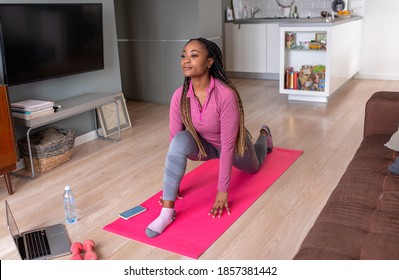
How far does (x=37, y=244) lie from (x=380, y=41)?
5501 mm

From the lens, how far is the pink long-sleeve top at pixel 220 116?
7.55 feet

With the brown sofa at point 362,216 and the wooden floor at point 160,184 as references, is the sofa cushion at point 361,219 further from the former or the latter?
the wooden floor at point 160,184

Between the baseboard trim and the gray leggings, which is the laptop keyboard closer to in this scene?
the gray leggings

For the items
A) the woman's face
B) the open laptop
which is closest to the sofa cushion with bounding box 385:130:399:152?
the woman's face

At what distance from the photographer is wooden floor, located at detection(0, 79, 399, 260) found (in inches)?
84.7

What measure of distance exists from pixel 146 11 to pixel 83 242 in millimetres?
3496

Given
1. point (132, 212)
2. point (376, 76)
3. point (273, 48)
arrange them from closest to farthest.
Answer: point (132, 212)
point (376, 76)
point (273, 48)

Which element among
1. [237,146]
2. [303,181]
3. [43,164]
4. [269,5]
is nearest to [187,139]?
[237,146]

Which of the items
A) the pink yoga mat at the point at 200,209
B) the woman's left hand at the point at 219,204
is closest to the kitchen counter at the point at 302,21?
the pink yoga mat at the point at 200,209

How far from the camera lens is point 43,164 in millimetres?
3189

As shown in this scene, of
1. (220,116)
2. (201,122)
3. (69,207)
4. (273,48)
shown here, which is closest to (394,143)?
(220,116)

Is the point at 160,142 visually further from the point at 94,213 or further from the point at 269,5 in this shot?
the point at 269,5

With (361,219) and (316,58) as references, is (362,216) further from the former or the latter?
(316,58)

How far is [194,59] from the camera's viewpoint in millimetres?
2236
